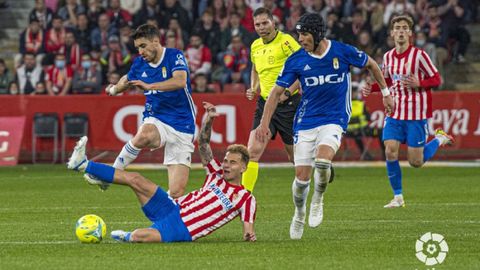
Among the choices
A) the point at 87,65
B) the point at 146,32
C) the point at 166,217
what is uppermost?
the point at 146,32

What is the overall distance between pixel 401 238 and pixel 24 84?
17.7 m

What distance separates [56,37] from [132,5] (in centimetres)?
249

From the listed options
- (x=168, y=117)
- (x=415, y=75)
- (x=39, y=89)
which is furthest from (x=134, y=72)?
(x=39, y=89)

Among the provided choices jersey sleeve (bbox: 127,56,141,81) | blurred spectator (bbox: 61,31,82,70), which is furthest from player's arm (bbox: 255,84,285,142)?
blurred spectator (bbox: 61,31,82,70)

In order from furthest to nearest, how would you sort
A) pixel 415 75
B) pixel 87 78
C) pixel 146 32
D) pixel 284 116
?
pixel 87 78 → pixel 415 75 → pixel 284 116 → pixel 146 32

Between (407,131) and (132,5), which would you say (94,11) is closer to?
(132,5)

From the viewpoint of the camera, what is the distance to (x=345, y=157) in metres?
26.5

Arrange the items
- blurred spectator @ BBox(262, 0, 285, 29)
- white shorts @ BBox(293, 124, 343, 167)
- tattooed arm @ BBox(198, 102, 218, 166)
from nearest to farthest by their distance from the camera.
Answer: tattooed arm @ BBox(198, 102, 218, 166) → white shorts @ BBox(293, 124, 343, 167) → blurred spectator @ BBox(262, 0, 285, 29)

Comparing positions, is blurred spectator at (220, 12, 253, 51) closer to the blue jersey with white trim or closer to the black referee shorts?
the black referee shorts

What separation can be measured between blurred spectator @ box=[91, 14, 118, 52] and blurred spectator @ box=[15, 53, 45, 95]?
1951 millimetres

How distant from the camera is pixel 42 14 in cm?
3112

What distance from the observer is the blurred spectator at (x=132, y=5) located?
31719mm

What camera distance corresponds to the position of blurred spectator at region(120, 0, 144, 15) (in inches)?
1249

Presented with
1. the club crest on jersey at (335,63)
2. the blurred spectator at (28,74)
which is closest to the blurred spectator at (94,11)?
the blurred spectator at (28,74)
